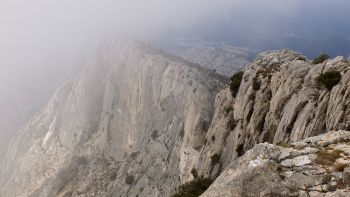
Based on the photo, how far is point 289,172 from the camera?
1074 inches

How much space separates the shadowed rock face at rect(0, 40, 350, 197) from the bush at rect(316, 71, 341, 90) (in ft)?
3.22

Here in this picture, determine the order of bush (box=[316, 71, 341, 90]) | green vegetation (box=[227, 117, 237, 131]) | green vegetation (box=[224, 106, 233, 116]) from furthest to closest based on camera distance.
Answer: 1. green vegetation (box=[224, 106, 233, 116])
2. green vegetation (box=[227, 117, 237, 131])
3. bush (box=[316, 71, 341, 90])

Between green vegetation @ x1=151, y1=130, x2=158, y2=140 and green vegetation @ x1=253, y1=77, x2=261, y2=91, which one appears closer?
green vegetation @ x1=253, y1=77, x2=261, y2=91

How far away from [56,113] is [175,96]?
246ft

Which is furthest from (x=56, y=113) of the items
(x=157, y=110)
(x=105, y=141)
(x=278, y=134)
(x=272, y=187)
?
(x=272, y=187)

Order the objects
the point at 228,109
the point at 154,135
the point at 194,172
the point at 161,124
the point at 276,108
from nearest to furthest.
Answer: the point at 276,108
the point at 228,109
the point at 194,172
the point at 154,135
the point at 161,124

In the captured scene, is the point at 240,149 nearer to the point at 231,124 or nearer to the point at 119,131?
the point at 231,124

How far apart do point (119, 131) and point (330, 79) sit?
332ft

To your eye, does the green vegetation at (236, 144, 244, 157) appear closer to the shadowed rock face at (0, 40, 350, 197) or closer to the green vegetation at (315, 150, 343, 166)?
the shadowed rock face at (0, 40, 350, 197)

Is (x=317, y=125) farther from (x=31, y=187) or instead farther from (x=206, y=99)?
(x=31, y=187)

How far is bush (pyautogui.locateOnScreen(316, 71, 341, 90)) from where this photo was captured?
48.5 meters

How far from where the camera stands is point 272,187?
26562mm

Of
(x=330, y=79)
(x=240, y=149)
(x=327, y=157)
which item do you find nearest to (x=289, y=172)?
(x=327, y=157)

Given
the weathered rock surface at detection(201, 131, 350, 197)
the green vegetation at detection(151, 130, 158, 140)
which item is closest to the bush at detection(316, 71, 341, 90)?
the weathered rock surface at detection(201, 131, 350, 197)
